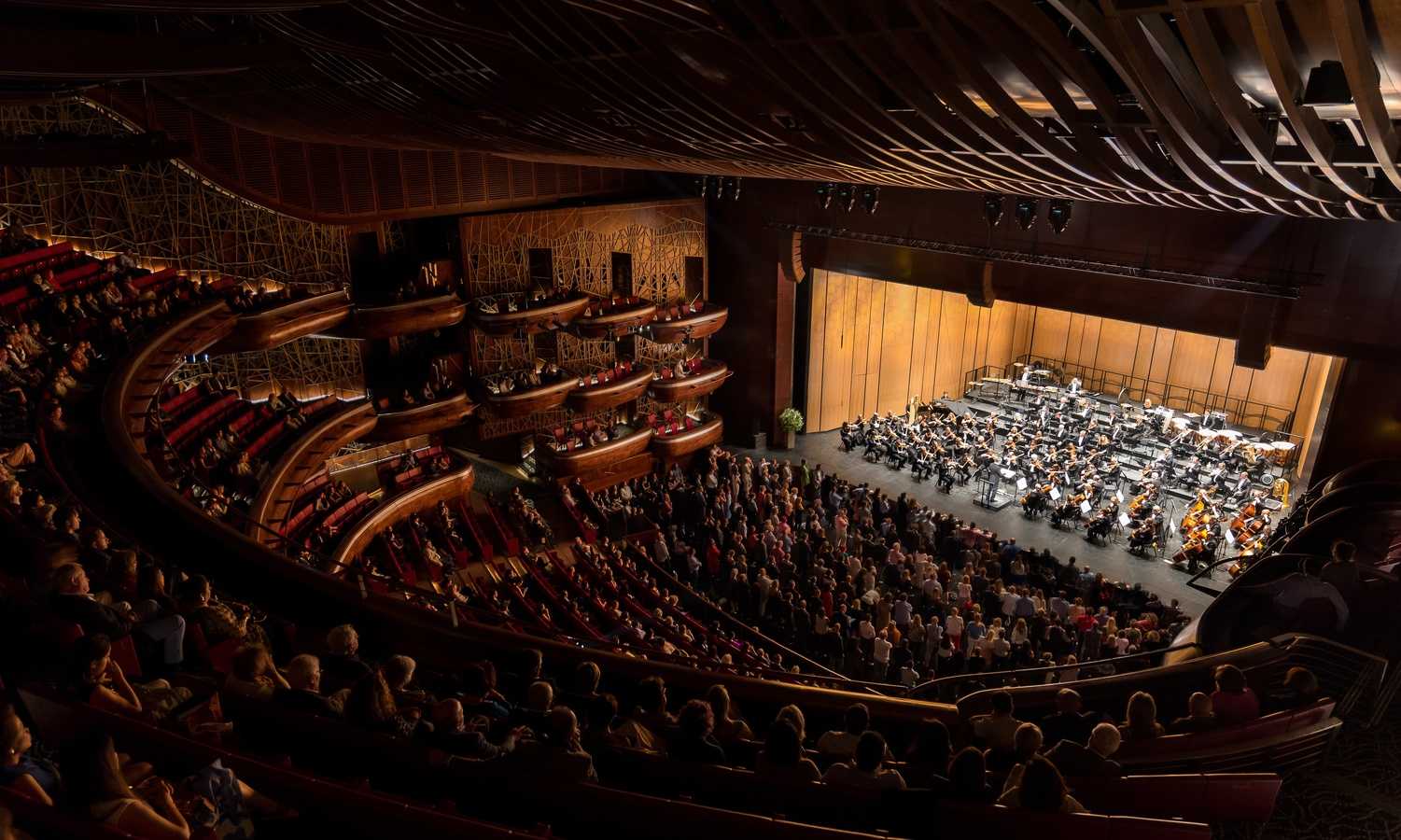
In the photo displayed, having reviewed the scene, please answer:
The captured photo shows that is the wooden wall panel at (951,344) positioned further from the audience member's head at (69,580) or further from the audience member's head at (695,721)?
the audience member's head at (69,580)

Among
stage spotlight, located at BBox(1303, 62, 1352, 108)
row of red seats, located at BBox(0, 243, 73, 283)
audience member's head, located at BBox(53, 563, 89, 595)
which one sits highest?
stage spotlight, located at BBox(1303, 62, 1352, 108)

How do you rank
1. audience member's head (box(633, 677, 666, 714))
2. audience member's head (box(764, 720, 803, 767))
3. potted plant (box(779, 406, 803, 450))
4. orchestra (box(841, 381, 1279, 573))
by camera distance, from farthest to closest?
potted plant (box(779, 406, 803, 450))
orchestra (box(841, 381, 1279, 573))
audience member's head (box(633, 677, 666, 714))
audience member's head (box(764, 720, 803, 767))

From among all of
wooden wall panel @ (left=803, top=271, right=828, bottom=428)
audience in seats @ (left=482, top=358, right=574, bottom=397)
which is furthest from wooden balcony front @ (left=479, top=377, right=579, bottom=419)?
wooden wall panel @ (left=803, top=271, right=828, bottom=428)

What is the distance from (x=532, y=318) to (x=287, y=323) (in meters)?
4.30

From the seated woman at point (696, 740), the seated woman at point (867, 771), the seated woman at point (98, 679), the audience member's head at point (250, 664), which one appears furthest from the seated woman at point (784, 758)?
the seated woman at point (98, 679)

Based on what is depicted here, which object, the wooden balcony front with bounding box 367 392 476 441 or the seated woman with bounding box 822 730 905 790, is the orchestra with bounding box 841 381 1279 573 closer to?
the wooden balcony front with bounding box 367 392 476 441

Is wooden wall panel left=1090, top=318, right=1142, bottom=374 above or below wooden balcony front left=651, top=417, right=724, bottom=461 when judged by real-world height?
above

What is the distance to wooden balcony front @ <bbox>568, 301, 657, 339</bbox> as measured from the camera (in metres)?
15.9

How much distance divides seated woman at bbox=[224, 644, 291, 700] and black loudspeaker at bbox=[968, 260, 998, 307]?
13.5 m

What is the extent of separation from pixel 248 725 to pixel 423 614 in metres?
1.41

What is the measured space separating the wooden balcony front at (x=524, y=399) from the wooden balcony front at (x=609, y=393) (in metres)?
0.31

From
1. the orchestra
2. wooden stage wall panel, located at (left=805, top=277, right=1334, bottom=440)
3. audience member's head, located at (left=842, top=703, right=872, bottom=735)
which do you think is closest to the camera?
audience member's head, located at (left=842, top=703, right=872, bottom=735)

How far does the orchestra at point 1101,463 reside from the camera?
13.7 meters

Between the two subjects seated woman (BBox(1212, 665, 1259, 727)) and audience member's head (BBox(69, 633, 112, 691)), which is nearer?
audience member's head (BBox(69, 633, 112, 691))
